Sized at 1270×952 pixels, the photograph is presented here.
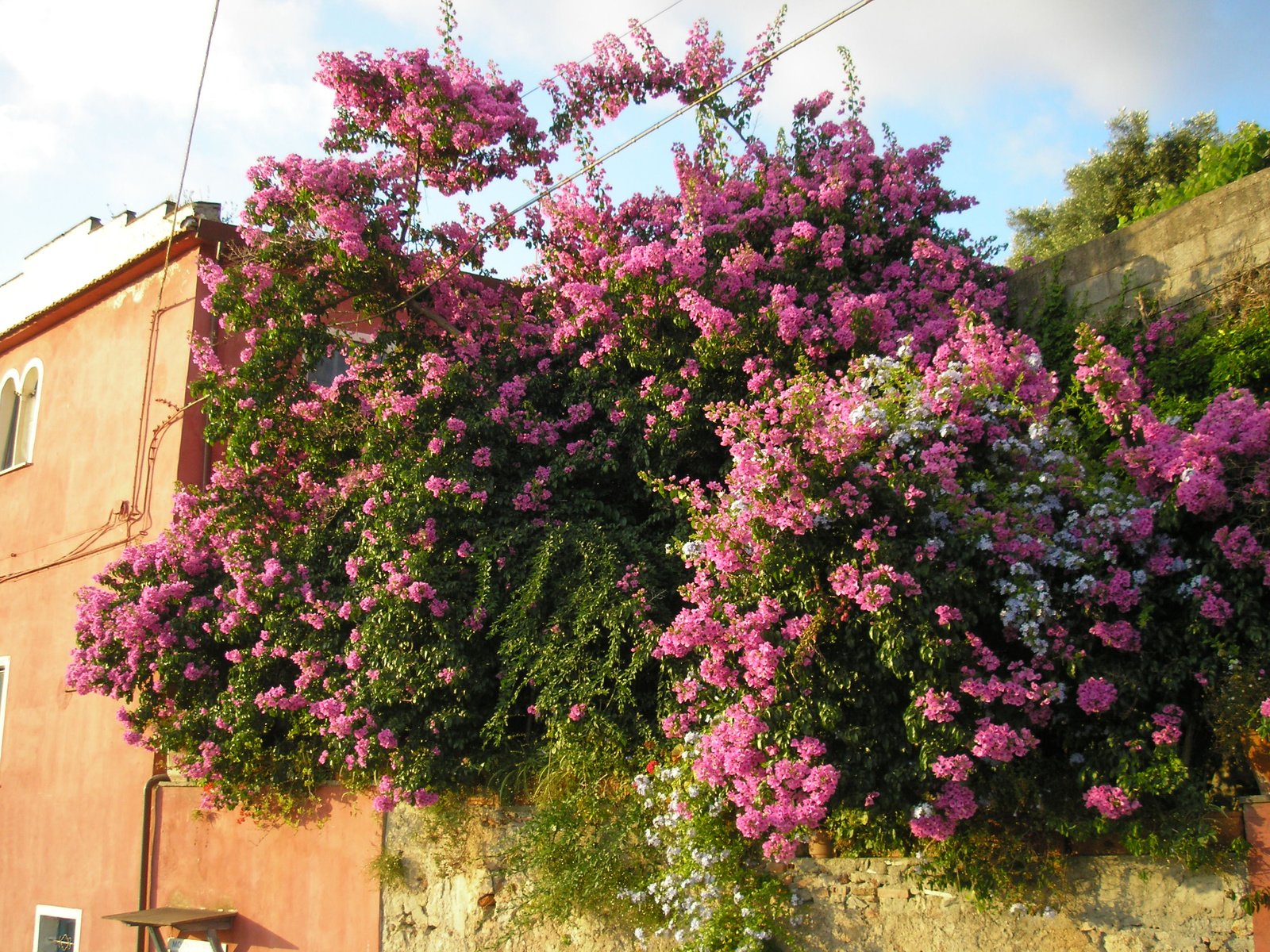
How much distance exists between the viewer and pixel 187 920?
882cm

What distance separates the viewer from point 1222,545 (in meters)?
5.16

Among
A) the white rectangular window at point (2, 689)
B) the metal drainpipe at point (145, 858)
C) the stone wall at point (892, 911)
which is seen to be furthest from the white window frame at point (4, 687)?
the stone wall at point (892, 911)

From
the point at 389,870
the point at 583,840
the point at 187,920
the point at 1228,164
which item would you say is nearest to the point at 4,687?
the point at 187,920

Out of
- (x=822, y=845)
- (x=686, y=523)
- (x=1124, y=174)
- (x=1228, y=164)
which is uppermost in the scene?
(x=1124, y=174)

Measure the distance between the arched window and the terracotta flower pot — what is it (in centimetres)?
1152

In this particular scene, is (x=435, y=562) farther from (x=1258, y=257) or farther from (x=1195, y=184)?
(x=1195, y=184)

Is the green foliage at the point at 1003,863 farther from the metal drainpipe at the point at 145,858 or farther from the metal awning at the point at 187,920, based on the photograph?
the metal drainpipe at the point at 145,858

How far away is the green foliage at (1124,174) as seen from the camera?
582 inches

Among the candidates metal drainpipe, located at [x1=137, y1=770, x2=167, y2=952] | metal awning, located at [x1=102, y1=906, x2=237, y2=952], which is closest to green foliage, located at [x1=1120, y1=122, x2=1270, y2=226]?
metal awning, located at [x1=102, y1=906, x2=237, y2=952]

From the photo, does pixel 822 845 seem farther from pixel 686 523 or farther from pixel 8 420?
pixel 8 420

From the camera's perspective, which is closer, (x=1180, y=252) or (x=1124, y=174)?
(x=1180, y=252)

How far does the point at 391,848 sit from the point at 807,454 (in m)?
4.74

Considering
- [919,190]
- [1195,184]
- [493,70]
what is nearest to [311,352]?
[493,70]

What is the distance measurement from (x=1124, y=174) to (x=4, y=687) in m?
16.8
